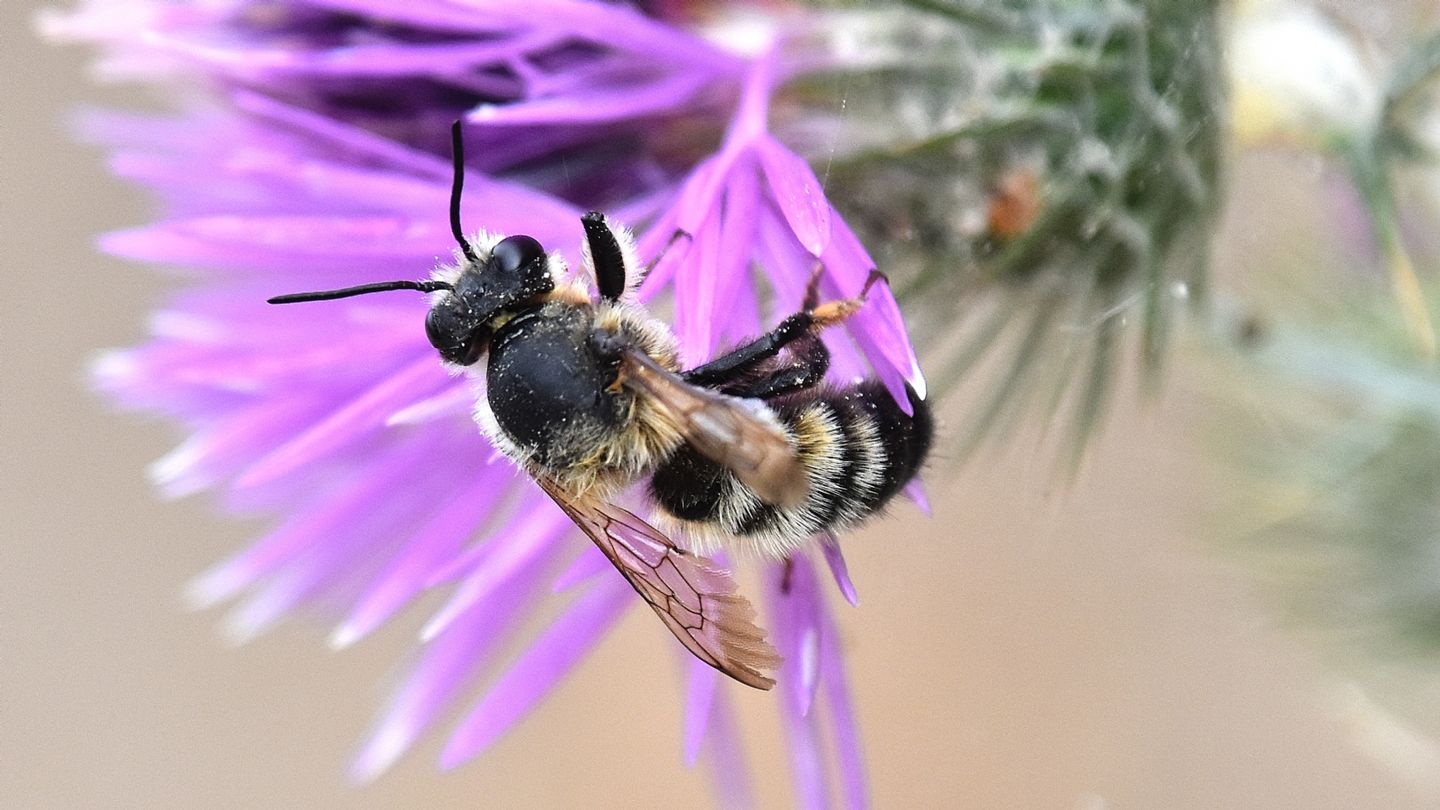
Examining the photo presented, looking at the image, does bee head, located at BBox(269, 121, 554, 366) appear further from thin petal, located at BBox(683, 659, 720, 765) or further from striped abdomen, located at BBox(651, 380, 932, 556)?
thin petal, located at BBox(683, 659, 720, 765)

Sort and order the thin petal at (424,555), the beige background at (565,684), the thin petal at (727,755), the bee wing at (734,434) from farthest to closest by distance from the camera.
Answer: the beige background at (565,684), the thin petal at (727,755), the thin petal at (424,555), the bee wing at (734,434)

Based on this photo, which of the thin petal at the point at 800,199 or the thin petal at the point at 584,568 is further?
the thin petal at the point at 584,568

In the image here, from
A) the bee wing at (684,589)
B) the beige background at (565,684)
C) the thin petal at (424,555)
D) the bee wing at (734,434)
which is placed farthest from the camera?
the beige background at (565,684)

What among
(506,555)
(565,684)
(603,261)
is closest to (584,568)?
(506,555)

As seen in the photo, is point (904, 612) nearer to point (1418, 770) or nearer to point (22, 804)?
point (1418, 770)

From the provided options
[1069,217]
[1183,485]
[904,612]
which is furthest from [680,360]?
[904,612]

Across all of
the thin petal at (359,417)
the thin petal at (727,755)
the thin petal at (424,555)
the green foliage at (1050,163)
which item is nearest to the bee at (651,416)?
the thin petal at (359,417)

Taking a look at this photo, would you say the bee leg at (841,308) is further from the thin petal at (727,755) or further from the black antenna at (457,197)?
the thin petal at (727,755)

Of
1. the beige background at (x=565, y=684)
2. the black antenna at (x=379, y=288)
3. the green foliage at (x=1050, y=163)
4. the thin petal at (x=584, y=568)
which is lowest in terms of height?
the beige background at (x=565, y=684)

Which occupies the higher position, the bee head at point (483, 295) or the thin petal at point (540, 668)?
the bee head at point (483, 295)
